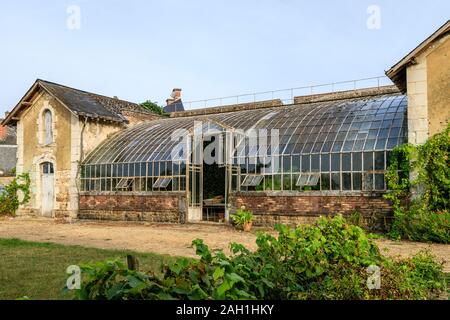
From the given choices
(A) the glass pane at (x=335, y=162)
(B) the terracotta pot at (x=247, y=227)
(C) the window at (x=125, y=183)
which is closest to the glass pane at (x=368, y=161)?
(A) the glass pane at (x=335, y=162)

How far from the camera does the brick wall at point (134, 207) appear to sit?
64.7ft

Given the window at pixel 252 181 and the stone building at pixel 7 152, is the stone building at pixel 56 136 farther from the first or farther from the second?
the stone building at pixel 7 152

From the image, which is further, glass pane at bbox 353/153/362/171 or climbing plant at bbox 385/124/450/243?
glass pane at bbox 353/153/362/171

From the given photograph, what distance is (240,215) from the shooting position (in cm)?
1692

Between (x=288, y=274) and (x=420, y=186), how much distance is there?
35.5 feet

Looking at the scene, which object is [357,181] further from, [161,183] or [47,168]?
[47,168]

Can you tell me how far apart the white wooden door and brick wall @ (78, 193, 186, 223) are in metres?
2.46

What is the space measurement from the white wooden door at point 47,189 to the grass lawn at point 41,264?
12.3 m

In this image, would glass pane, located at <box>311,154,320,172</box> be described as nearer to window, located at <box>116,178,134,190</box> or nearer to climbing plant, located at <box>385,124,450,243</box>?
climbing plant, located at <box>385,124,450,243</box>

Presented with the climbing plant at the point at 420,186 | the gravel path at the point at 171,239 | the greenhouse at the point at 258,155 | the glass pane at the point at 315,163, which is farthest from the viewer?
the glass pane at the point at 315,163

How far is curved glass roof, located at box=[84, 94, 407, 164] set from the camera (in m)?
16.1

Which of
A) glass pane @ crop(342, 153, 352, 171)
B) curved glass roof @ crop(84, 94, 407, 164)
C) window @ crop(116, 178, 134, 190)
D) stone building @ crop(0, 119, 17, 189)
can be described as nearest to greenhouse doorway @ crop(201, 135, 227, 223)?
curved glass roof @ crop(84, 94, 407, 164)

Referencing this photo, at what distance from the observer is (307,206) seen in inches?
643
